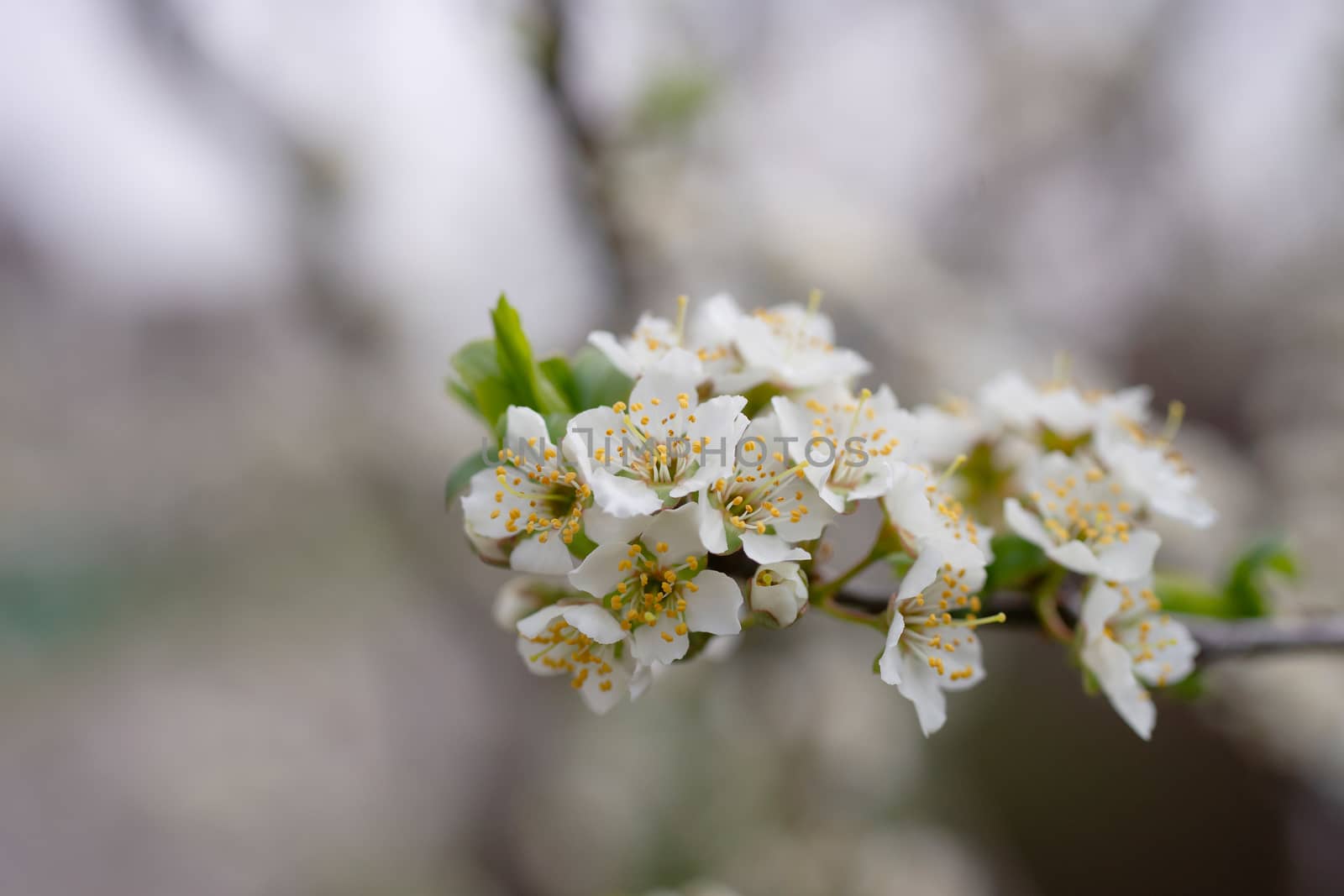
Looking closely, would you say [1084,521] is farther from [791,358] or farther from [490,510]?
[490,510]

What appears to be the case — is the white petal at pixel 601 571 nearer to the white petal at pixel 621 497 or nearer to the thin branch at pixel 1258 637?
the white petal at pixel 621 497

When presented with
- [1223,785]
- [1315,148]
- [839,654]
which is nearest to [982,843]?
[1223,785]

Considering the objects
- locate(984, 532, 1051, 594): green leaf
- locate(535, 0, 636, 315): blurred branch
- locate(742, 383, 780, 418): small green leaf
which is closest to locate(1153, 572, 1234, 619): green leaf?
locate(984, 532, 1051, 594): green leaf

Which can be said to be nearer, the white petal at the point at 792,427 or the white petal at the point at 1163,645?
the white petal at the point at 792,427

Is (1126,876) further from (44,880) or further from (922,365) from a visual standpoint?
(44,880)

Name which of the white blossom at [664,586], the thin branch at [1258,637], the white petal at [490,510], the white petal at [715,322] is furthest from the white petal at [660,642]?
the thin branch at [1258,637]

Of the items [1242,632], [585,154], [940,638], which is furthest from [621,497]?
[585,154]
